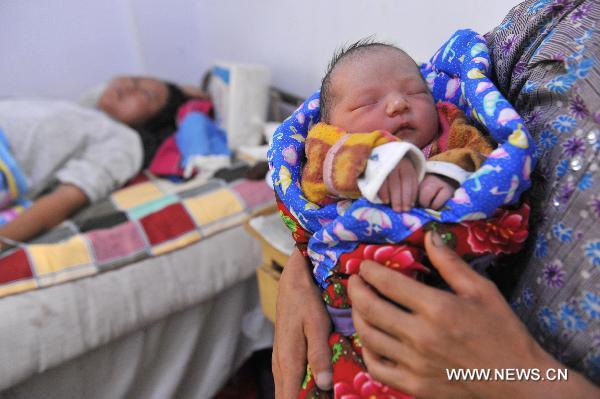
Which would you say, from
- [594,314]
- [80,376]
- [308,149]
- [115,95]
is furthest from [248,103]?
[594,314]

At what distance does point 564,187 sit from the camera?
64cm

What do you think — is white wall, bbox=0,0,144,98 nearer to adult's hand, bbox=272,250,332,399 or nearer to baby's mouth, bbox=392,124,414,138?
adult's hand, bbox=272,250,332,399

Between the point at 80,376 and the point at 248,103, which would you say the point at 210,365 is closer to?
the point at 80,376

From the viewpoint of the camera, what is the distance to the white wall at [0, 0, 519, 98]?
1688 mm

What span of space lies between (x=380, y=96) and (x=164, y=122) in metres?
1.97

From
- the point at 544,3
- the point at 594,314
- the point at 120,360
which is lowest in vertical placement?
the point at 120,360

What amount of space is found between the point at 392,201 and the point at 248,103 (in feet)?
5.46

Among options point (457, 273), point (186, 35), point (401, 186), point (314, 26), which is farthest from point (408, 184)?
point (186, 35)

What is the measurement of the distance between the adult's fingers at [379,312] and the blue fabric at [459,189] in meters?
0.07

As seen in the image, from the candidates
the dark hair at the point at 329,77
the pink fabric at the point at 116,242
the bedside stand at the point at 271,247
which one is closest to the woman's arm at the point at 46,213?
the pink fabric at the point at 116,242

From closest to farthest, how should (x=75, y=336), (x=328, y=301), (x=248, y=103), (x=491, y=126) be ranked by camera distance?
(x=491, y=126), (x=328, y=301), (x=75, y=336), (x=248, y=103)

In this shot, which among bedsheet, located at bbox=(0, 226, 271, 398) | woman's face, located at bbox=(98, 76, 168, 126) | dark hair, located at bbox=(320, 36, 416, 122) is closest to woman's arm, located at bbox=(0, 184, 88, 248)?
bedsheet, located at bbox=(0, 226, 271, 398)

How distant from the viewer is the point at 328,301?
0.80 m

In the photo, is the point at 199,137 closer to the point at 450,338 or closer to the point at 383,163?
the point at 383,163
